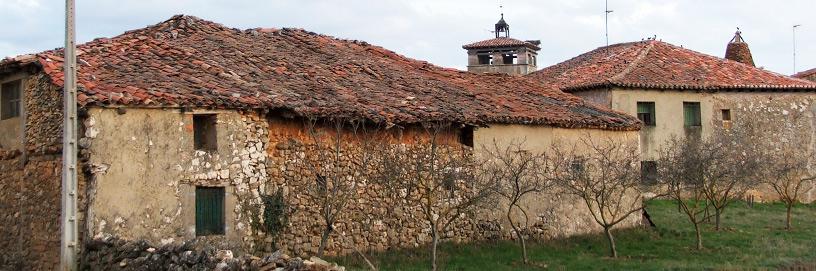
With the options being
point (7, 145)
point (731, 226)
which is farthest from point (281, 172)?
point (731, 226)

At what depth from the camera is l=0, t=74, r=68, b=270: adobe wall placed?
50.3ft

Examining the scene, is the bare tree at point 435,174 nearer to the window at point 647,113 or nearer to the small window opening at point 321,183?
the small window opening at point 321,183

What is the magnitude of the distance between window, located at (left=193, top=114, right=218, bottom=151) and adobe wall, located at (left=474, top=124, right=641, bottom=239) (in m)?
5.83

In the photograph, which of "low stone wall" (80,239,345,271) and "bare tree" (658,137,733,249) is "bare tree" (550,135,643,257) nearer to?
"bare tree" (658,137,733,249)

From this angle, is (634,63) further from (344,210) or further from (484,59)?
(484,59)

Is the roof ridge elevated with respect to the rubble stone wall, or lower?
elevated

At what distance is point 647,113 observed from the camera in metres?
29.5

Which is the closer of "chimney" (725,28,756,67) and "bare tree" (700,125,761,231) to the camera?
"bare tree" (700,125,761,231)

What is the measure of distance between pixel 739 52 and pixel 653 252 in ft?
62.4

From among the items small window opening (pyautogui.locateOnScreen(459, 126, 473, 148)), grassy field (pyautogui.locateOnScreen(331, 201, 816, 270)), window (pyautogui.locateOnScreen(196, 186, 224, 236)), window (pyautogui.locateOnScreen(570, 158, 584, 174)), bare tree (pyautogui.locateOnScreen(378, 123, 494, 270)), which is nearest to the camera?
window (pyautogui.locateOnScreen(196, 186, 224, 236))

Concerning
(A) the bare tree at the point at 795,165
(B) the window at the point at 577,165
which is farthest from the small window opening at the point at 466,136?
(A) the bare tree at the point at 795,165

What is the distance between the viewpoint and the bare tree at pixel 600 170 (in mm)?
20047

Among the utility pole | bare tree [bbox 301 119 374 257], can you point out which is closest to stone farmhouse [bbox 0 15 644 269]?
bare tree [bbox 301 119 374 257]

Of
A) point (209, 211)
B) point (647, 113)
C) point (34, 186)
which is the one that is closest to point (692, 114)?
point (647, 113)
